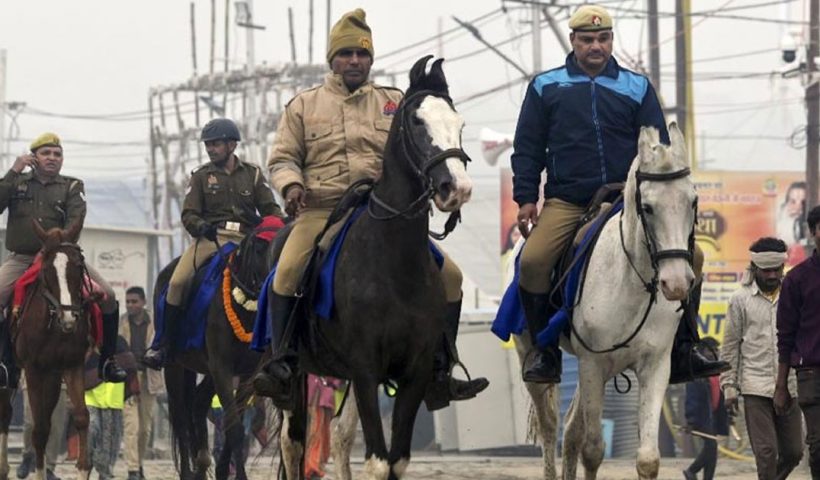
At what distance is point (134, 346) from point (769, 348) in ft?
35.6

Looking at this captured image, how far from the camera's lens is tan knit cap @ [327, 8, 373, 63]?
1248 centimetres

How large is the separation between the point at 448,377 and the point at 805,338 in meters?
2.86

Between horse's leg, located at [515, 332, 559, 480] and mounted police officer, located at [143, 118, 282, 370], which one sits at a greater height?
mounted police officer, located at [143, 118, 282, 370]

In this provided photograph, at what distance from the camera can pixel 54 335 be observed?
680 inches

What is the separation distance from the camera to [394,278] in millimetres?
11383

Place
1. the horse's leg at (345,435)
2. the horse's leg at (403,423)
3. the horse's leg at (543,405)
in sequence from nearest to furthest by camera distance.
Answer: the horse's leg at (403,423) → the horse's leg at (345,435) → the horse's leg at (543,405)

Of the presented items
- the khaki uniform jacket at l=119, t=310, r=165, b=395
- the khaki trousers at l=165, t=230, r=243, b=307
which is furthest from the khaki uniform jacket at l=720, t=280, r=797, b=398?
the khaki uniform jacket at l=119, t=310, r=165, b=395

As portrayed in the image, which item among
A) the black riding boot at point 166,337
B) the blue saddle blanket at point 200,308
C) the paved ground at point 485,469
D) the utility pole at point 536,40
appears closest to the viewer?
the blue saddle blanket at point 200,308

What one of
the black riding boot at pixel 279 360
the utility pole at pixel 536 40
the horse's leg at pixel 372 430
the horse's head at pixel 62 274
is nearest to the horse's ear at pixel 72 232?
the horse's head at pixel 62 274

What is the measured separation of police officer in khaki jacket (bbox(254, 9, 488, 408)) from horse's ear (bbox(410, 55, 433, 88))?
1.25m

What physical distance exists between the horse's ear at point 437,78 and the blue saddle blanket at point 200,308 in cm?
567

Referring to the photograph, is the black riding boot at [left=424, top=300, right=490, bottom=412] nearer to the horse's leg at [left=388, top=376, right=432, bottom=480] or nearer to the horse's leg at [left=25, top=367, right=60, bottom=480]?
the horse's leg at [left=388, top=376, right=432, bottom=480]

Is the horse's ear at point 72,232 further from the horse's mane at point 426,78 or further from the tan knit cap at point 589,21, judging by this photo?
the horse's mane at point 426,78

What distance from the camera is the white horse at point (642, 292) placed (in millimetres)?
11383
